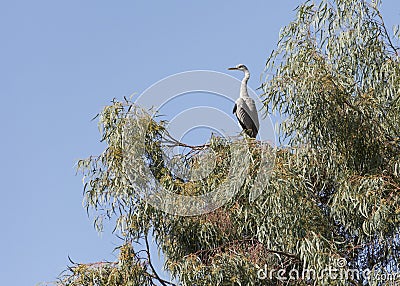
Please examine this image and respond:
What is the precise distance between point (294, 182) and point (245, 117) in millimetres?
1322

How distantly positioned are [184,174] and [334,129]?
115 centimetres

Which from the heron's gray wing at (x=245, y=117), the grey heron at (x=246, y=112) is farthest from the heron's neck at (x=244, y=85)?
the heron's gray wing at (x=245, y=117)

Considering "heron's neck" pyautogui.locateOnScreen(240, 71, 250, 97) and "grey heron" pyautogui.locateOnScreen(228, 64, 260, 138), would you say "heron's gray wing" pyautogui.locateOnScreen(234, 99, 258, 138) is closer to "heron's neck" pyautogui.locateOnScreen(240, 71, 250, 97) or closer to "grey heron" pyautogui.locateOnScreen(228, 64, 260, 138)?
"grey heron" pyautogui.locateOnScreen(228, 64, 260, 138)

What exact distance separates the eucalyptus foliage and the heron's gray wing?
608 millimetres

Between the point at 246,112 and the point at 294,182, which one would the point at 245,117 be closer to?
the point at 246,112

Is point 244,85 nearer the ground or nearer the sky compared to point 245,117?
nearer the sky

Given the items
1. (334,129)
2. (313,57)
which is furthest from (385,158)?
(313,57)

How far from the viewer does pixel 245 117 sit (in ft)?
25.0

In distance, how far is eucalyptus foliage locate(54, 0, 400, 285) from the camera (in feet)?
20.5

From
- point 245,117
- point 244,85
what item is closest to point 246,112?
point 245,117

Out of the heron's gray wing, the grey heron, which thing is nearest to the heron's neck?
the grey heron

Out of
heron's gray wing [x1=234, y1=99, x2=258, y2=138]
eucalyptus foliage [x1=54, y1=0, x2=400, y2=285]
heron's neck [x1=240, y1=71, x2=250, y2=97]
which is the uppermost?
heron's neck [x1=240, y1=71, x2=250, y2=97]

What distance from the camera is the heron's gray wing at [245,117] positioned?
755cm

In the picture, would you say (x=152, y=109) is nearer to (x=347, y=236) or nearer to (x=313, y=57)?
(x=313, y=57)
